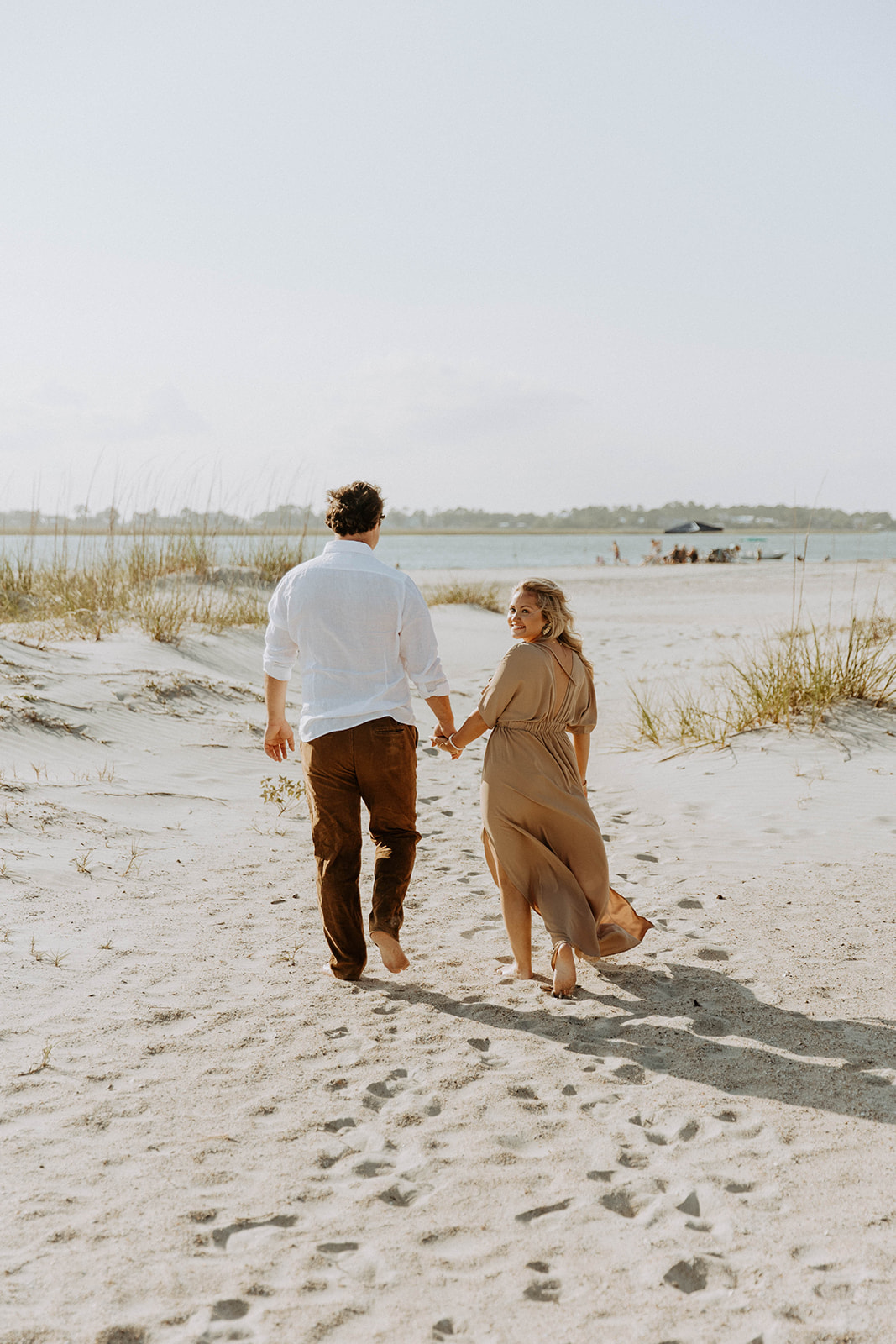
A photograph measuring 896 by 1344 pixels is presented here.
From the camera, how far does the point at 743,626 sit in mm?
16422

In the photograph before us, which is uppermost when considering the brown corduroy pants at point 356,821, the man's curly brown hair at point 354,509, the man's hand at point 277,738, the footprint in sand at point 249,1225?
the man's curly brown hair at point 354,509

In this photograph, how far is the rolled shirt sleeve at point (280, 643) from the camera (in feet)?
12.3

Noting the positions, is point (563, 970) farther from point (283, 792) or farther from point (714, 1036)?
point (283, 792)

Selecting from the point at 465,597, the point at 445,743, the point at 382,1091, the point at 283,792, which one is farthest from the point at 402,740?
the point at 465,597

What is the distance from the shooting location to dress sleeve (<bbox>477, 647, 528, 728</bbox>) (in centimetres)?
375

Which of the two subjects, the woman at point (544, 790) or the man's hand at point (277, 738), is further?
the man's hand at point (277, 738)

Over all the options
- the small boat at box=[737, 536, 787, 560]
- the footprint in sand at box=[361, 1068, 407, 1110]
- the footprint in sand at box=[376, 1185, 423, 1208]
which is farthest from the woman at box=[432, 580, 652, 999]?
the small boat at box=[737, 536, 787, 560]

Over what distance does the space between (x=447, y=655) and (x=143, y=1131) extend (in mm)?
11261

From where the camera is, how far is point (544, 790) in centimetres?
383

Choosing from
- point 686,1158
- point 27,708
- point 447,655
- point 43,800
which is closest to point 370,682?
point 686,1158

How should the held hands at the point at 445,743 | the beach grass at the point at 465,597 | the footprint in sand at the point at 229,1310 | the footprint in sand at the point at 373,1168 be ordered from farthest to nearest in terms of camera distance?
1. the beach grass at the point at 465,597
2. the held hands at the point at 445,743
3. the footprint in sand at the point at 373,1168
4. the footprint in sand at the point at 229,1310

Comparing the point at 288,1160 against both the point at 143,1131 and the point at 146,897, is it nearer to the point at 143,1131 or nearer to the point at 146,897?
the point at 143,1131

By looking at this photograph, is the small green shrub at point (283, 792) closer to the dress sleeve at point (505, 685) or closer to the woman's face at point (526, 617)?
the dress sleeve at point (505, 685)

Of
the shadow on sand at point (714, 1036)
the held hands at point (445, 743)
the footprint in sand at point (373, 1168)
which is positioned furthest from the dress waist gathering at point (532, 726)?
the footprint in sand at point (373, 1168)
